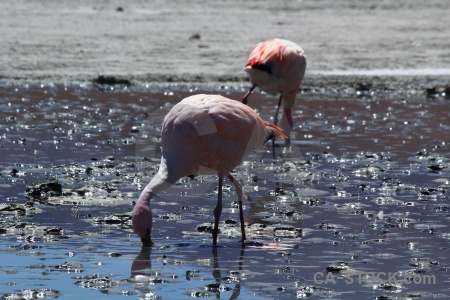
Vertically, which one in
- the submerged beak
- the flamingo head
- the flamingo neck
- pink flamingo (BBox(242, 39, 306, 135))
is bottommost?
the submerged beak

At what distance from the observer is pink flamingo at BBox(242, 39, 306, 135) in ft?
37.7

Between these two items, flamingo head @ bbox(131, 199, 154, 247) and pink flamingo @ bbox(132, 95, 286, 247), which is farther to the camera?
pink flamingo @ bbox(132, 95, 286, 247)

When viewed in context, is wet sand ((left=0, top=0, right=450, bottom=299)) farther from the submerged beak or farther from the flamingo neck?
the flamingo neck

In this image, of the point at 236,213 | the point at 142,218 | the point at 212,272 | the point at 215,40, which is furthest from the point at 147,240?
the point at 215,40

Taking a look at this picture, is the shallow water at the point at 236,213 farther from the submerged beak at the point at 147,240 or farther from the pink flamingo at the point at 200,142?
the pink flamingo at the point at 200,142

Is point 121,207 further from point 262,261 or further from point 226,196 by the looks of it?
point 262,261

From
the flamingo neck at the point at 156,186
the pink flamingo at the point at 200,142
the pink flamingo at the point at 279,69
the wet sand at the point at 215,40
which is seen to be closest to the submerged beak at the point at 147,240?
the pink flamingo at the point at 200,142

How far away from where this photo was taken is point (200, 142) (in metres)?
6.75

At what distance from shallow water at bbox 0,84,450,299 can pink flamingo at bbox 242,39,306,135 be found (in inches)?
17.4

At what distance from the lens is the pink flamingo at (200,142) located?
6515 millimetres

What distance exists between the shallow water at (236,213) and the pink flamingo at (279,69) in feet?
1.45

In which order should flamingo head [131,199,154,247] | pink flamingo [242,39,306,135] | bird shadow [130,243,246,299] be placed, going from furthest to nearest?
pink flamingo [242,39,306,135] → flamingo head [131,199,154,247] → bird shadow [130,243,246,299]

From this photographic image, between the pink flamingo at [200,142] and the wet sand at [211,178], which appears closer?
the wet sand at [211,178]

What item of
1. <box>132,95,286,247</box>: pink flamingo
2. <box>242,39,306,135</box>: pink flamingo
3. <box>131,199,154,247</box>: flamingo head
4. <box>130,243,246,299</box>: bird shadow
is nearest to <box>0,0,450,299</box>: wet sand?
<box>130,243,246,299</box>: bird shadow
